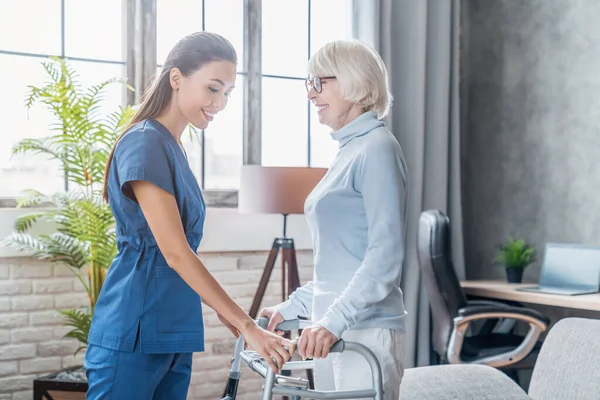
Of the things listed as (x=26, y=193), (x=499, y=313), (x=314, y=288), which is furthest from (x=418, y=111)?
(x=314, y=288)

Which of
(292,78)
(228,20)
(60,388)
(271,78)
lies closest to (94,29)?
(228,20)

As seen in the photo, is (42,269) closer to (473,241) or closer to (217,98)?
(217,98)

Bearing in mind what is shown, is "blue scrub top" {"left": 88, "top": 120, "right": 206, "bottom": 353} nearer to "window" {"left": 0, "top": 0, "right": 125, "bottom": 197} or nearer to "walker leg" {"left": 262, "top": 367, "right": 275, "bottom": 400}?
"walker leg" {"left": 262, "top": 367, "right": 275, "bottom": 400}

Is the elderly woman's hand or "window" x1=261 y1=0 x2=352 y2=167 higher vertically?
"window" x1=261 y1=0 x2=352 y2=167

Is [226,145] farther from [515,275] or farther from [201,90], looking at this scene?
[201,90]

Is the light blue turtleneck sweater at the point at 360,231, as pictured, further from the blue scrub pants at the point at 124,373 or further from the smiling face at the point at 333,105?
the blue scrub pants at the point at 124,373

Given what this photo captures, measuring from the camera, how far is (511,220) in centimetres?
413

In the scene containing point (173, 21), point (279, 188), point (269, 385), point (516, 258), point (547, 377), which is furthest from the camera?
point (516, 258)

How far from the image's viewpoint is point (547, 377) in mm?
1996

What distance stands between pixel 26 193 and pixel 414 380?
193 cm

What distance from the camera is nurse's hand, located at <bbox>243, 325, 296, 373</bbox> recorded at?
143cm

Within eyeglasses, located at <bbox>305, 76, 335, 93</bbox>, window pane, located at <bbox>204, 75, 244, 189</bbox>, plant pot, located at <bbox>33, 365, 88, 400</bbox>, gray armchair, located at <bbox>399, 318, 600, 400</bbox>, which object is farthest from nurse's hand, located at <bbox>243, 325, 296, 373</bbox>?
window pane, located at <bbox>204, 75, 244, 189</bbox>

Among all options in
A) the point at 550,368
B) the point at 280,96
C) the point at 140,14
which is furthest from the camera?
the point at 280,96

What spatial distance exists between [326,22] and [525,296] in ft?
5.97
